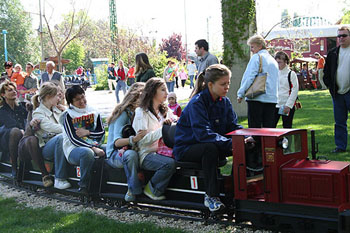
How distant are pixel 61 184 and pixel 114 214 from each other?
1255 millimetres

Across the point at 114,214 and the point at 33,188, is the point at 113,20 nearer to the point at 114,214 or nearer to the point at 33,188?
the point at 33,188

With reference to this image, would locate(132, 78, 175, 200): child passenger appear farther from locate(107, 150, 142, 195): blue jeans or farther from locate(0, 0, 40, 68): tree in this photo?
locate(0, 0, 40, 68): tree

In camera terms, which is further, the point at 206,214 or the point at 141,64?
the point at 141,64

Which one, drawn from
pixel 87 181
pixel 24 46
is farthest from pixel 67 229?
pixel 24 46

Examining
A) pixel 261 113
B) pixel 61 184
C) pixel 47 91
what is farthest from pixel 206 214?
pixel 47 91

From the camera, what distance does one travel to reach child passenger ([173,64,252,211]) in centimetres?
529

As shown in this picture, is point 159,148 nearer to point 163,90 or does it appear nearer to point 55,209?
point 163,90

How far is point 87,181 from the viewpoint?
6.81 m

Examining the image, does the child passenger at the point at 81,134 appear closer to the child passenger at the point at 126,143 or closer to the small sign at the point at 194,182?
the child passenger at the point at 126,143

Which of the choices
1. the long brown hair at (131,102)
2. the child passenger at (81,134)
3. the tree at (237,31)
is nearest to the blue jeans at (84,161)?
the child passenger at (81,134)

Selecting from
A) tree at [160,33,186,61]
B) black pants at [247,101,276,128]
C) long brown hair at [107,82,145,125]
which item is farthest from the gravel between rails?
tree at [160,33,186,61]

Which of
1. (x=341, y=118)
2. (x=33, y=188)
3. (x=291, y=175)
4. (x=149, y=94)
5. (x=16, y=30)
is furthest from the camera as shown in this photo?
(x=16, y=30)

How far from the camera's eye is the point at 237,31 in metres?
13.3

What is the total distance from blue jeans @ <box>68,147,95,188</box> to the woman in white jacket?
153 inches
